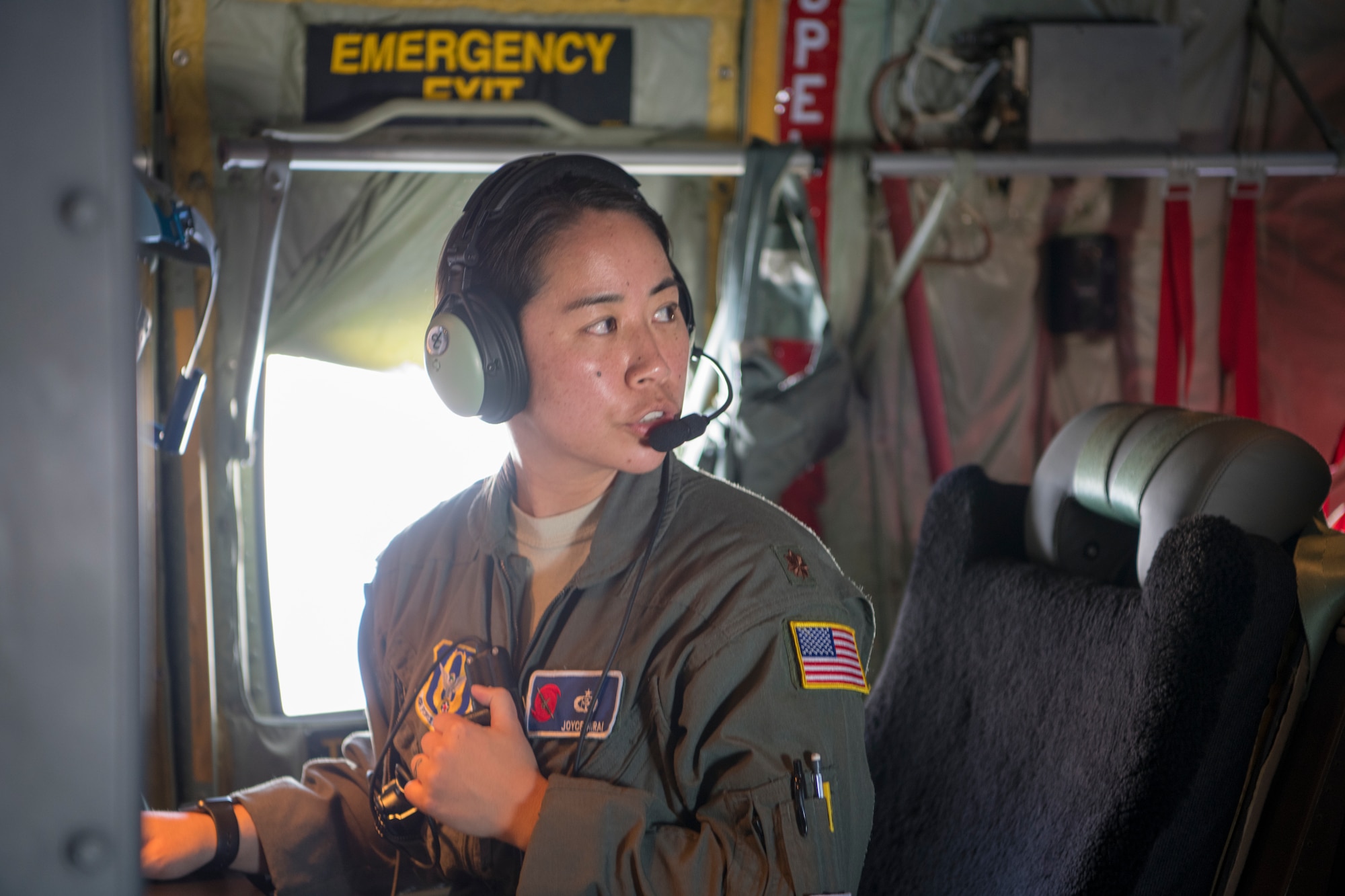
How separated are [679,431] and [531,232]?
0.27 metres

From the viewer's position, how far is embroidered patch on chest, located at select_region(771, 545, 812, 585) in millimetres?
1006

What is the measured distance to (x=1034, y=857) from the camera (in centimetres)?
106

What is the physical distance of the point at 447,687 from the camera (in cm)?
111

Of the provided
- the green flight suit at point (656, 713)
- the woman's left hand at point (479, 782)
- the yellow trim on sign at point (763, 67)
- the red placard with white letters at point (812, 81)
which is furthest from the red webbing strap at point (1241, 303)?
the woman's left hand at point (479, 782)

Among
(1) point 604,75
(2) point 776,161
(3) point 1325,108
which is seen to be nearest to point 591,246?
(2) point 776,161

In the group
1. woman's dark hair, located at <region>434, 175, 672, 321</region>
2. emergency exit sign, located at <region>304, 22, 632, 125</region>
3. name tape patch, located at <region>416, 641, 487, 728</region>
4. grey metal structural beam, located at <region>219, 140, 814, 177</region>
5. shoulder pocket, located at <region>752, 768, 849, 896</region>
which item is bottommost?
shoulder pocket, located at <region>752, 768, 849, 896</region>

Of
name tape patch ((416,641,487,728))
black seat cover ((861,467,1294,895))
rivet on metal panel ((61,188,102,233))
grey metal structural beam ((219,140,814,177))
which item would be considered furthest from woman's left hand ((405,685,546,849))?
grey metal structural beam ((219,140,814,177))

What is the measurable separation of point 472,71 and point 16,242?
1.86 m

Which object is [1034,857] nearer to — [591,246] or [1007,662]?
[1007,662]

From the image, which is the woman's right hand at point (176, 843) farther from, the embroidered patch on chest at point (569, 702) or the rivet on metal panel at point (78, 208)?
the rivet on metal panel at point (78, 208)

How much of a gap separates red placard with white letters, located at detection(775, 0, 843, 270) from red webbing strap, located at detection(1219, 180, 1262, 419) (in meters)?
0.92

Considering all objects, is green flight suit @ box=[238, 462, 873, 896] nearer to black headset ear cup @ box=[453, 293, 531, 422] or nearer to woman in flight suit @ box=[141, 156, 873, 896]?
woman in flight suit @ box=[141, 156, 873, 896]

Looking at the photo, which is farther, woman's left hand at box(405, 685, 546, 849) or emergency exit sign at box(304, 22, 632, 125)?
emergency exit sign at box(304, 22, 632, 125)

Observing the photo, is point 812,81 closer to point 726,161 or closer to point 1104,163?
point 726,161
